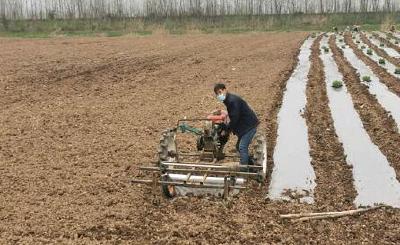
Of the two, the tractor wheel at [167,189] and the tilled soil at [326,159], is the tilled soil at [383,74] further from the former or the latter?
the tractor wheel at [167,189]

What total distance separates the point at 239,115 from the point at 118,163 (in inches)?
92.7

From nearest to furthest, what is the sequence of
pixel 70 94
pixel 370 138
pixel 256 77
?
pixel 370 138 < pixel 70 94 < pixel 256 77

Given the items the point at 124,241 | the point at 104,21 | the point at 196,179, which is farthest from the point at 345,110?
the point at 104,21

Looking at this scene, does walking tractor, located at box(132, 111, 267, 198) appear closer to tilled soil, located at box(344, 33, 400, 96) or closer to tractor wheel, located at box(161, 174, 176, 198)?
tractor wheel, located at box(161, 174, 176, 198)

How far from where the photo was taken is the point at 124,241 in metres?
6.30

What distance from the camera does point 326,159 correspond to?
9266 millimetres

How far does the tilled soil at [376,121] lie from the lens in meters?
9.64

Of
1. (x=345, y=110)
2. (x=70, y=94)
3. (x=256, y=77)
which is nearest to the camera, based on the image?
(x=345, y=110)

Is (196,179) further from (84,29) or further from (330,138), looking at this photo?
(84,29)

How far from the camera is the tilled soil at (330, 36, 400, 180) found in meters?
9.64

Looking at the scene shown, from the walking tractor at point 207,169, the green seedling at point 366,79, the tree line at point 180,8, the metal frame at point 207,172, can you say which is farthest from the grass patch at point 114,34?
the metal frame at point 207,172

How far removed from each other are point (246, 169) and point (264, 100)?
22.1 feet

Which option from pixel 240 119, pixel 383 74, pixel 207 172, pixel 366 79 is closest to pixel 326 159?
pixel 240 119

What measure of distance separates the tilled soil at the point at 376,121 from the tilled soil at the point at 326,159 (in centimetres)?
73
